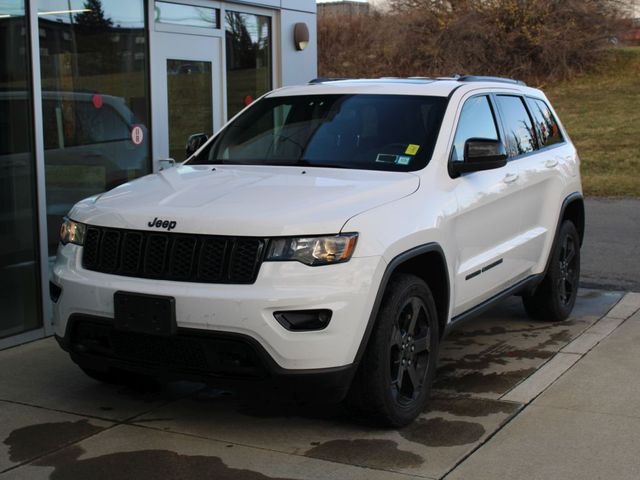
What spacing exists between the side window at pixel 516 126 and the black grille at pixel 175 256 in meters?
2.70

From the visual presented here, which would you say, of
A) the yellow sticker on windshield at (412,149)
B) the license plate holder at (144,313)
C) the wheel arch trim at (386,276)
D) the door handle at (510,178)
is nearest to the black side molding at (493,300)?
the wheel arch trim at (386,276)

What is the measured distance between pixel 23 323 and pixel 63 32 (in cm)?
221

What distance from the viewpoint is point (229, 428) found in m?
5.11

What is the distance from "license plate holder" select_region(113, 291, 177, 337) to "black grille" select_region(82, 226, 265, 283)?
0.46ft

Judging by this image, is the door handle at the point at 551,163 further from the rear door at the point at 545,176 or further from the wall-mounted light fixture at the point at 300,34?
the wall-mounted light fixture at the point at 300,34

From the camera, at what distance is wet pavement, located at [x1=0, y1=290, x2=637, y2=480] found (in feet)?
14.9

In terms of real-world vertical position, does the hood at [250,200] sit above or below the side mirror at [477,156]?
below

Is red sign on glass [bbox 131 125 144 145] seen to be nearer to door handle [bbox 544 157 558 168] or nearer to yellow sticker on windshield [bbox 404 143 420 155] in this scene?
yellow sticker on windshield [bbox 404 143 420 155]

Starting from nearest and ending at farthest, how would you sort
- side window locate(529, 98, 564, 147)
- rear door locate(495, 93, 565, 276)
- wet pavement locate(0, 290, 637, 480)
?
wet pavement locate(0, 290, 637, 480)
rear door locate(495, 93, 565, 276)
side window locate(529, 98, 564, 147)

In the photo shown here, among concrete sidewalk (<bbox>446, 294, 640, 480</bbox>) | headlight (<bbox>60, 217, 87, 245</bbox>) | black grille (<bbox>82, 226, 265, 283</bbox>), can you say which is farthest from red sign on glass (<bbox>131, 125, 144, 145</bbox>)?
concrete sidewalk (<bbox>446, 294, 640, 480</bbox>)

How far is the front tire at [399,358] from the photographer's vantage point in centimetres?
479

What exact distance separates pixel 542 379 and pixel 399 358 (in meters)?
1.36

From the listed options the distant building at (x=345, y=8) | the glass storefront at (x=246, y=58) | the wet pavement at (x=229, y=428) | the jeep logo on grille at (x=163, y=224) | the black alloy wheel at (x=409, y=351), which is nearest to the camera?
the wet pavement at (x=229, y=428)

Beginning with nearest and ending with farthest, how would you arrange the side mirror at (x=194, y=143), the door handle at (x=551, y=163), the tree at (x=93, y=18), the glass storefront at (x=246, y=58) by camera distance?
the side mirror at (x=194, y=143) < the door handle at (x=551, y=163) < the tree at (x=93, y=18) < the glass storefront at (x=246, y=58)
